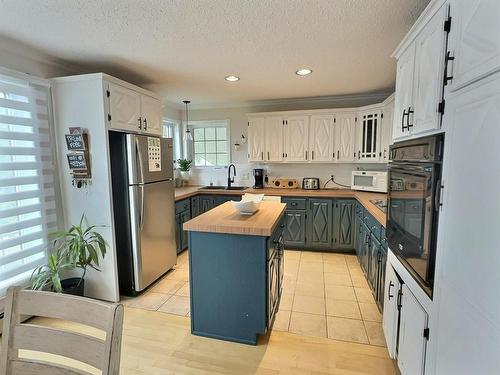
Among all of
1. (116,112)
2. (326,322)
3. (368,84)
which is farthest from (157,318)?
(368,84)

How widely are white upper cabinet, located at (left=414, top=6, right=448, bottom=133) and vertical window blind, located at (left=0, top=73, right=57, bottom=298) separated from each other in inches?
116

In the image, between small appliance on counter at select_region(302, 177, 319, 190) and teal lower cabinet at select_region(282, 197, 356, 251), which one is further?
small appliance on counter at select_region(302, 177, 319, 190)

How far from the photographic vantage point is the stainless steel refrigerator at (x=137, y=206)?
2648mm

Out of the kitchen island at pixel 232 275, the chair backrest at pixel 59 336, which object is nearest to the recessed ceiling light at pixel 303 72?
the kitchen island at pixel 232 275

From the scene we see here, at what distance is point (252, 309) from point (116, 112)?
85.1 inches

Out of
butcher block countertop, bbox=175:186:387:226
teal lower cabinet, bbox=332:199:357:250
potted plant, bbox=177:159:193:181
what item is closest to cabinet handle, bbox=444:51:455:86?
butcher block countertop, bbox=175:186:387:226

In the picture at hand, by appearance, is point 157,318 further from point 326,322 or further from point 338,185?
point 338,185

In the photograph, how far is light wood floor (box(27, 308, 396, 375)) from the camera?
5.98 ft

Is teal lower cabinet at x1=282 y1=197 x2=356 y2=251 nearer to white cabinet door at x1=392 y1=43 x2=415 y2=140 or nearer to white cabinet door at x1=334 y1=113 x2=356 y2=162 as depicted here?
white cabinet door at x1=334 y1=113 x2=356 y2=162

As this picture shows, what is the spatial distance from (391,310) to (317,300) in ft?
3.16

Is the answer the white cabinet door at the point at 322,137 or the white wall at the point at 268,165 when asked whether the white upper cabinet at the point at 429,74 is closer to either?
the white cabinet door at the point at 322,137

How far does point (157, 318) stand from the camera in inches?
95.7

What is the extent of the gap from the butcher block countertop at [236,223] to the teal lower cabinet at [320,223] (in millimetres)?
1683

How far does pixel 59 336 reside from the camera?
0.89m
